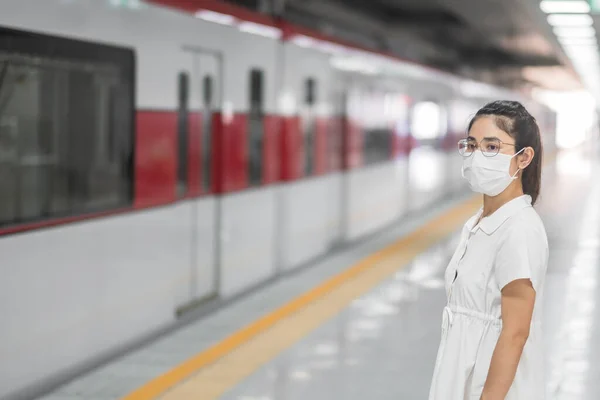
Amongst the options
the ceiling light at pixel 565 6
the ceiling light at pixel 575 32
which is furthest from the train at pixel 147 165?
the ceiling light at pixel 575 32

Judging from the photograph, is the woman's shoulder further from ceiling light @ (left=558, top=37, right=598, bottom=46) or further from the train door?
ceiling light @ (left=558, top=37, right=598, bottom=46)

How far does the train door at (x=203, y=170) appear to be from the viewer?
25.5 feet

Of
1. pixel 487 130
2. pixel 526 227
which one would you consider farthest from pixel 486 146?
pixel 526 227

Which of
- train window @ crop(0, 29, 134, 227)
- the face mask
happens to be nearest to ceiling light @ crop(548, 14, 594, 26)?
train window @ crop(0, 29, 134, 227)

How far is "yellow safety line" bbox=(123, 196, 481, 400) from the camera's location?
242 inches

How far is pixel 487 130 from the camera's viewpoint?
117 inches

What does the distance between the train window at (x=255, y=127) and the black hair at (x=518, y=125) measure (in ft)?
20.2

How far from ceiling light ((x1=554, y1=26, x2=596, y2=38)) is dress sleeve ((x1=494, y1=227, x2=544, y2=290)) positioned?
1085 centimetres

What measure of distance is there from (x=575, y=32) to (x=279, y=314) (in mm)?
7419

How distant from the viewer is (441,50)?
81.9 feet

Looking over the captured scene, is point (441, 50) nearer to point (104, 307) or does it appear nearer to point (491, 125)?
point (104, 307)

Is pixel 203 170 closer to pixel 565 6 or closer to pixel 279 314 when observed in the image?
pixel 279 314

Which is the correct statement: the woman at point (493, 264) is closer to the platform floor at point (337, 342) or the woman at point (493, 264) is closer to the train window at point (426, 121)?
the platform floor at point (337, 342)

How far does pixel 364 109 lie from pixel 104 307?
25.6 ft
